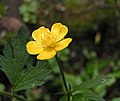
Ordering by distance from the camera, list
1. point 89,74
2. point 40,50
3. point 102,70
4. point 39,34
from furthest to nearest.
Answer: point 102,70 < point 89,74 < point 39,34 < point 40,50

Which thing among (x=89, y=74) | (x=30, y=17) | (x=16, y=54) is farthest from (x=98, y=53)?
(x=16, y=54)

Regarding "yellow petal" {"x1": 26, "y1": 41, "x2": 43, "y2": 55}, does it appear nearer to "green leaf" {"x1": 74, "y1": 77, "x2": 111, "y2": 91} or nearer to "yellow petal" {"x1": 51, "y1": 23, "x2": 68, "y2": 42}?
"yellow petal" {"x1": 51, "y1": 23, "x2": 68, "y2": 42}

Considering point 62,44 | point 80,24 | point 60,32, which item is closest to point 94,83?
point 62,44

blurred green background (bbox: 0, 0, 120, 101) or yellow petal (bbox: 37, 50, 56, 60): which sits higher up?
yellow petal (bbox: 37, 50, 56, 60)

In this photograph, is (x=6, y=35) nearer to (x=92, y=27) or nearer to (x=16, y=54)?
(x=92, y=27)

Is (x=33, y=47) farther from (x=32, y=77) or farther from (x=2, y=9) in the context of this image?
(x=2, y=9)

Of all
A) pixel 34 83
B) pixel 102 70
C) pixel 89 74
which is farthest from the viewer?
pixel 102 70

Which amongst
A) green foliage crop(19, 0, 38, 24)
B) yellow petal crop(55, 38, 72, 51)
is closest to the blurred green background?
green foliage crop(19, 0, 38, 24)
